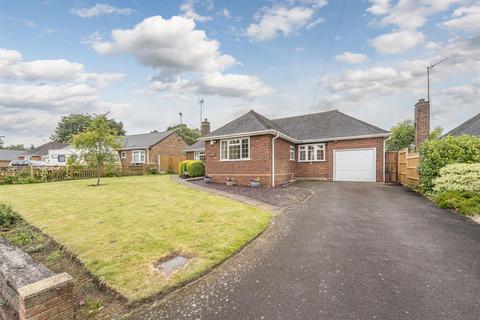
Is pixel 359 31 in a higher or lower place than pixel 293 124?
higher

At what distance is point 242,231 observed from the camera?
566cm

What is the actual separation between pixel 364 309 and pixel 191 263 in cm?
270

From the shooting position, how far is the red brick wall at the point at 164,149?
30.0m

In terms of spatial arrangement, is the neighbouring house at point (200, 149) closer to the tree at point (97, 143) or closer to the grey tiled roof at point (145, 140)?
the grey tiled roof at point (145, 140)

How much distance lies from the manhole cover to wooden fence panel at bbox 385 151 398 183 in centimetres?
1596

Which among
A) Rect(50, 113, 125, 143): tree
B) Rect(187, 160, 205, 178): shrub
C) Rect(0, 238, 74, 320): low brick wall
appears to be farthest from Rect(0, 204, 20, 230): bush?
Rect(50, 113, 125, 143): tree

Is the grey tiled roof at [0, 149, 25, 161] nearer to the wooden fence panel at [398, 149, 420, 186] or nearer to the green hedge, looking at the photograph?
the green hedge

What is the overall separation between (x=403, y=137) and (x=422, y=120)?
35.1 meters

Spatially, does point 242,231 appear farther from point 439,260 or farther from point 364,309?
point 439,260

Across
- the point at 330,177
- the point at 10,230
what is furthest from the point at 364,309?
Result: the point at 330,177

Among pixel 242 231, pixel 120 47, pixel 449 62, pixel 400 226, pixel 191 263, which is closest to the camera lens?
pixel 191 263

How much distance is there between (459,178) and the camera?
8.41 metres

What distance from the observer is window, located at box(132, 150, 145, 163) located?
100 feet

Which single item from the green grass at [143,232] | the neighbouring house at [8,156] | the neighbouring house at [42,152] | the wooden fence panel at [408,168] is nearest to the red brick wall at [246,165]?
the green grass at [143,232]
